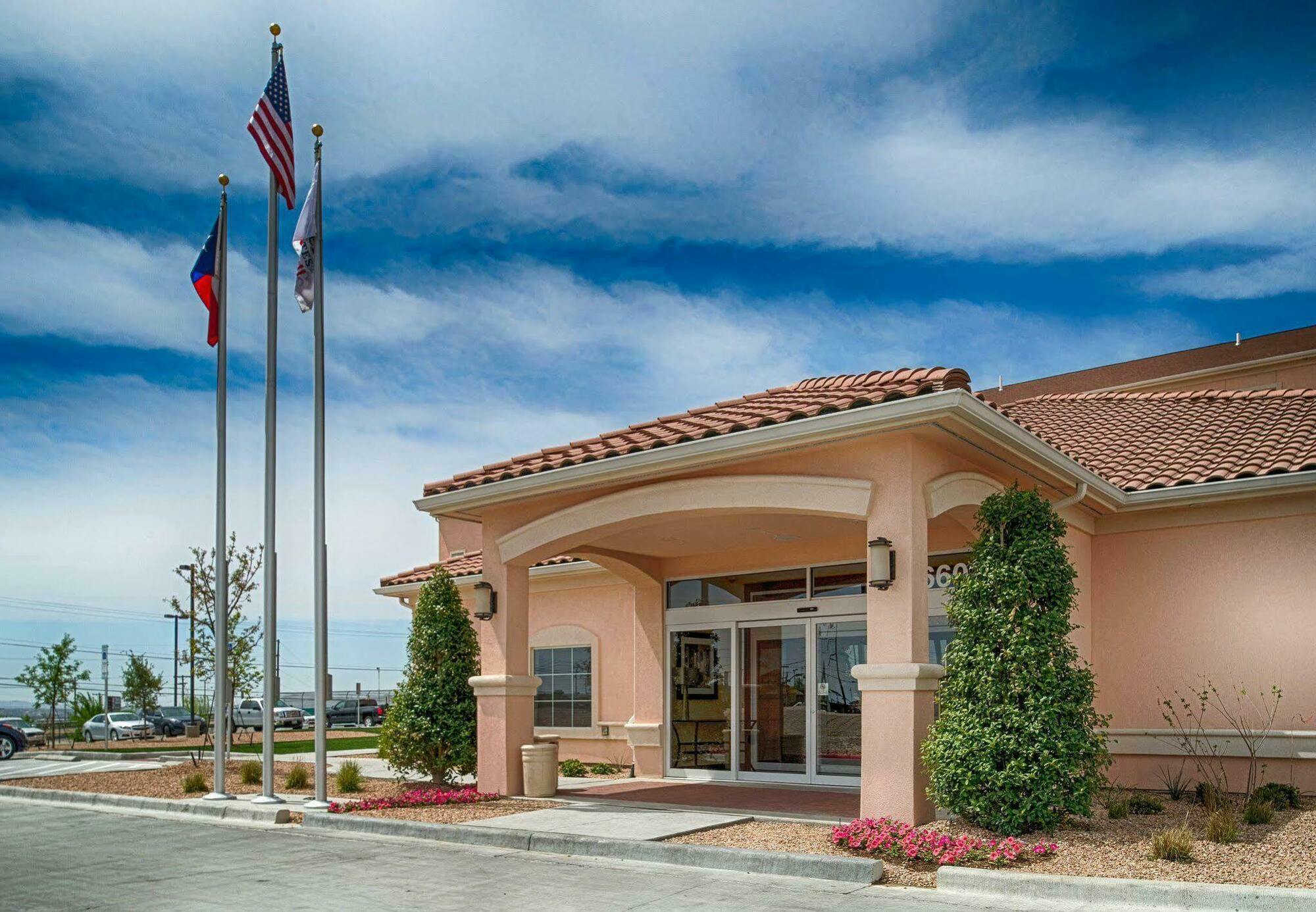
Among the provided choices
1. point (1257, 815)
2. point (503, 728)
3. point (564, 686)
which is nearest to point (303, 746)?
point (564, 686)

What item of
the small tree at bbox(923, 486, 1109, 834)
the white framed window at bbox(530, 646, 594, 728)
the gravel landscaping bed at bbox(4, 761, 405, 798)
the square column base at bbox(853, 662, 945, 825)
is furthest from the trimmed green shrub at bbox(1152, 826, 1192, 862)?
the white framed window at bbox(530, 646, 594, 728)

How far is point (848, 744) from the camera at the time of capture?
14.8 metres

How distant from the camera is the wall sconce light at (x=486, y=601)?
1471 centimetres

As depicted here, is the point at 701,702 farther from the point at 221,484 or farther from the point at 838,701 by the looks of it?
the point at 221,484

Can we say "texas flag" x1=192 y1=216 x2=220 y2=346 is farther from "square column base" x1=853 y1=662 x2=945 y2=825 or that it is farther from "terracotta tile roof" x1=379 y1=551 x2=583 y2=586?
"square column base" x1=853 y1=662 x2=945 y2=825

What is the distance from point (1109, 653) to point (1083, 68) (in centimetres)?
741

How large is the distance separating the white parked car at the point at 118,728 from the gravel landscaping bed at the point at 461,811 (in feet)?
94.3

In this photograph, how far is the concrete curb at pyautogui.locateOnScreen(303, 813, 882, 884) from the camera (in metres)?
9.38

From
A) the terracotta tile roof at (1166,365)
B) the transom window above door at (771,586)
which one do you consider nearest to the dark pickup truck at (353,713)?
the terracotta tile roof at (1166,365)

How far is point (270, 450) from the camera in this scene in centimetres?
1473

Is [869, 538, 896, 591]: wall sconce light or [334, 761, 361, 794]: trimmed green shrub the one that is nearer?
[869, 538, 896, 591]: wall sconce light

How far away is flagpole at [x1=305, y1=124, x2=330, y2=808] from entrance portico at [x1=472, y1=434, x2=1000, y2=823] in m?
1.98

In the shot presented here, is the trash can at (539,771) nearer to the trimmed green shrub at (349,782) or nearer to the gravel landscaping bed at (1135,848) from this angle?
the trimmed green shrub at (349,782)

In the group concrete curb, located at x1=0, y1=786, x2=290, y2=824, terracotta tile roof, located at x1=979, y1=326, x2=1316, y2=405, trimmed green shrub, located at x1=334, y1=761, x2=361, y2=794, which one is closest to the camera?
concrete curb, located at x1=0, y1=786, x2=290, y2=824
